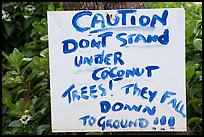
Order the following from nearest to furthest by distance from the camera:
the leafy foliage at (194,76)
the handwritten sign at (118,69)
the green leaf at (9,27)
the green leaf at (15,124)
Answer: the handwritten sign at (118,69), the leafy foliage at (194,76), the green leaf at (15,124), the green leaf at (9,27)

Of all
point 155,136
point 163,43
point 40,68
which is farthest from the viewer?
point 40,68

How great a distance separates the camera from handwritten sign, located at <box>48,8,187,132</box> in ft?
4.57

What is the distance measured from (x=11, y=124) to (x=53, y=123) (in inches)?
9.9

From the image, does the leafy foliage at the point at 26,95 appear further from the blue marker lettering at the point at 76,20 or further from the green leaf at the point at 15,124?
the blue marker lettering at the point at 76,20

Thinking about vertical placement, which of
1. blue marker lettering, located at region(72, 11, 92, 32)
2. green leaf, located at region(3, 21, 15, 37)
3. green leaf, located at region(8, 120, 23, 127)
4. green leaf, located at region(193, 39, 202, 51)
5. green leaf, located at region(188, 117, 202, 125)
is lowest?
green leaf, located at region(8, 120, 23, 127)

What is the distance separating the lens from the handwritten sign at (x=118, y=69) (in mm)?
1393

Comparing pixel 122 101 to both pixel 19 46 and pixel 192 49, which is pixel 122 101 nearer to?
pixel 192 49

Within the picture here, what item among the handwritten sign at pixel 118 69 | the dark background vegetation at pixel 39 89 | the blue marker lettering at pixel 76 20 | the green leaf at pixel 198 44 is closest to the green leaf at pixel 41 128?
the dark background vegetation at pixel 39 89

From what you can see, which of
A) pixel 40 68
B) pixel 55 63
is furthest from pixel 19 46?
pixel 55 63

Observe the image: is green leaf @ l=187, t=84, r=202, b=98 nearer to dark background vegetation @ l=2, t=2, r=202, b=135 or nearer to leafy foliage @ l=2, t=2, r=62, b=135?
A: dark background vegetation @ l=2, t=2, r=202, b=135

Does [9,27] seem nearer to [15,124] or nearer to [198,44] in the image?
[15,124]

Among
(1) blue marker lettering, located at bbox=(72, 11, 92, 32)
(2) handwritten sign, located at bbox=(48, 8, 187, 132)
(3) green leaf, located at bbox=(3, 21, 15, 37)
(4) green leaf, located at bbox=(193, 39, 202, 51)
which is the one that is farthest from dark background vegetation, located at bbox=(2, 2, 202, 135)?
(3) green leaf, located at bbox=(3, 21, 15, 37)

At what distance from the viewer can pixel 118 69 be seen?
1399 millimetres

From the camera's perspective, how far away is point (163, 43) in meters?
1.39
